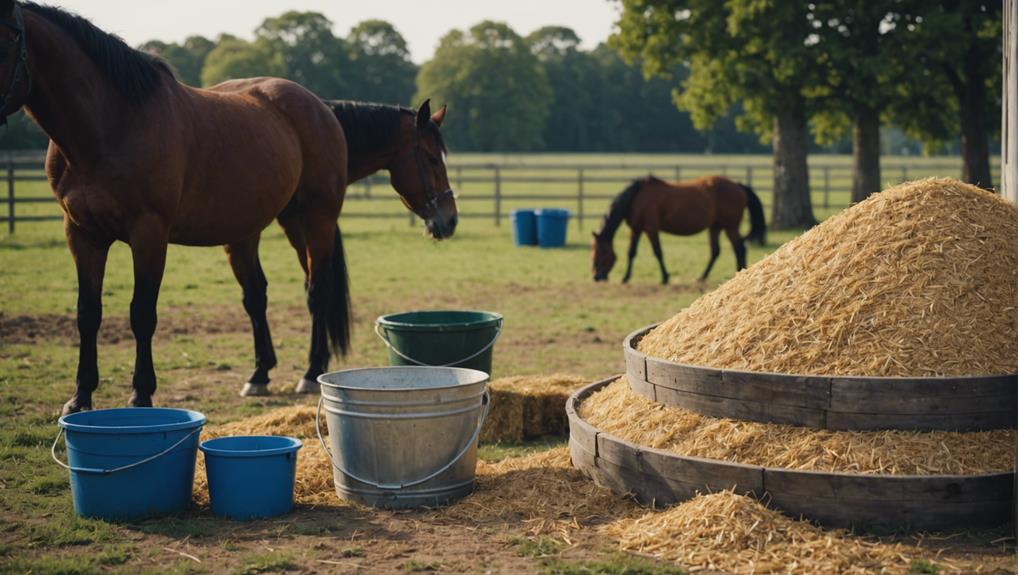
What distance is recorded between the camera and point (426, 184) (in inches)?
336

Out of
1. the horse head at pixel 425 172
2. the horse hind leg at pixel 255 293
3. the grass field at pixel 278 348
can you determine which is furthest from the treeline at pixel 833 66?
the horse hind leg at pixel 255 293

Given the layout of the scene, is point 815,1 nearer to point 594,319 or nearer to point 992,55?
point 992,55

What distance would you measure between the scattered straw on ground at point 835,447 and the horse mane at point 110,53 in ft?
12.3

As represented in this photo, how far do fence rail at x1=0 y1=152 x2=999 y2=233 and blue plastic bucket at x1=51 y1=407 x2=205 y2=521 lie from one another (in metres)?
18.8

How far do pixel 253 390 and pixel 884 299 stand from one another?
4.93 metres

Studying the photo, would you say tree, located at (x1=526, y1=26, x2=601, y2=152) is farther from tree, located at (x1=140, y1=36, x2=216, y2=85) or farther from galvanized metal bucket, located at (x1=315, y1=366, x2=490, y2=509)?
galvanized metal bucket, located at (x1=315, y1=366, x2=490, y2=509)

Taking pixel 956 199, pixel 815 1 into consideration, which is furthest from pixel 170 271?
pixel 815 1

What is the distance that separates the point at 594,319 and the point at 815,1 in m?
15.7

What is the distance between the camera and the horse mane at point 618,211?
15.4 meters

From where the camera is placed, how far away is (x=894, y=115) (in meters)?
25.9

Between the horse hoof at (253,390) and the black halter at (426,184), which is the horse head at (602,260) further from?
the horse hoof at (253,390)

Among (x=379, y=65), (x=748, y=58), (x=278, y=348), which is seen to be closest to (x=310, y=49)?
(x=379, y=65)

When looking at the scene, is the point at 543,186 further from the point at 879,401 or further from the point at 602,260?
the point at 879,401

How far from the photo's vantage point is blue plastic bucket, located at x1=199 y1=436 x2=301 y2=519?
192 inches
